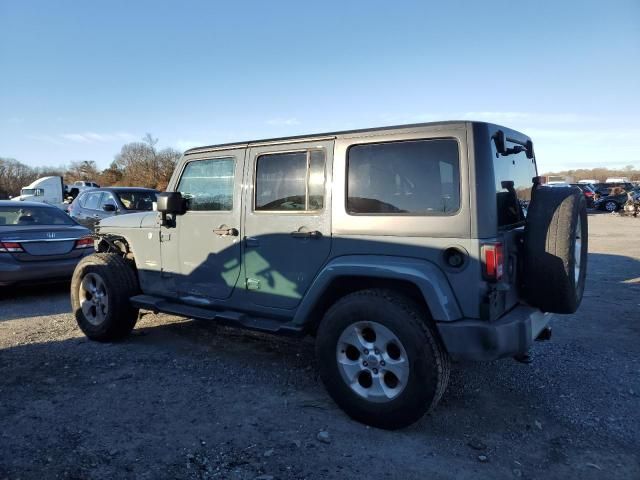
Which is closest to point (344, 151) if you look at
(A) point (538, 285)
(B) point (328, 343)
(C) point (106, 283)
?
(B) point (328, 343)

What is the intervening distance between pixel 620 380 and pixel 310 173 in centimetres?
312

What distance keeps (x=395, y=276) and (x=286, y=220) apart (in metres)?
1.09

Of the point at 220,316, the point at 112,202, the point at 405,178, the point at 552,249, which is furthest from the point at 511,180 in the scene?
the point at 112,202

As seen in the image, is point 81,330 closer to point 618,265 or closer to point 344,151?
point 344,151

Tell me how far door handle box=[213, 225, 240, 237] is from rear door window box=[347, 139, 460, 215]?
44.9 inches

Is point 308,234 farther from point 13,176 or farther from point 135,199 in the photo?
point 13,176

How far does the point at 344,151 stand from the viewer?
3.48 metres

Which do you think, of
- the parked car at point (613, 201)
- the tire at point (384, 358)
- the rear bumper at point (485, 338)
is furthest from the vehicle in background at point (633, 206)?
the tire at point (384, 358)

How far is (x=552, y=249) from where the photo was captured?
3031mm

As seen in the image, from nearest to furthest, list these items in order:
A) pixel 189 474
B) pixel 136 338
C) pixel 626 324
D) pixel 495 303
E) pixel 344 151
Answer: pixel 189 474 → pixel 495 303 → pixel 344 151 → pixel 136 338 → pixel 626 324

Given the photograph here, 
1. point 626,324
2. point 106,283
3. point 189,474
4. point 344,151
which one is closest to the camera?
point 189,474

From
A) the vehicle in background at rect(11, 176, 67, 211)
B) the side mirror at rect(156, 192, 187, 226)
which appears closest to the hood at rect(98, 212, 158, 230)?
the side mirror at rect(156, 192, 187, 226)

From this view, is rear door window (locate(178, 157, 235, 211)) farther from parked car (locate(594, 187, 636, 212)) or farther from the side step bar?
parked car (locate(594, 187, 636, 212))

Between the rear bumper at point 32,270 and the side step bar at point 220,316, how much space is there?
2999mm
